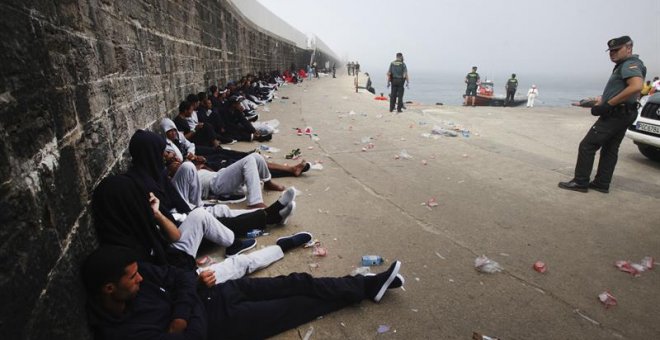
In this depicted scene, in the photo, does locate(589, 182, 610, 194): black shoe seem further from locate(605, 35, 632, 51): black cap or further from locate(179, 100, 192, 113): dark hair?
locate(179, 100, 192, 113): dark hair

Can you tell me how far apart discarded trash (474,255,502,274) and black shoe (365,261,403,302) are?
876 mm

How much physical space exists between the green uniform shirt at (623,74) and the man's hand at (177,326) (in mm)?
5275

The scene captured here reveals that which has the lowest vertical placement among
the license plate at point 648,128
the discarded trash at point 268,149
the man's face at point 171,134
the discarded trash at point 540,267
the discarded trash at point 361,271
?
the discarded trash at point 361,271

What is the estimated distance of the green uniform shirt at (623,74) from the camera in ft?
13.7

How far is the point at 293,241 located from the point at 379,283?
0.95 m

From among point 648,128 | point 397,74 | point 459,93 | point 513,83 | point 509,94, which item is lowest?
point 459,93

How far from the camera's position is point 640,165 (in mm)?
6254

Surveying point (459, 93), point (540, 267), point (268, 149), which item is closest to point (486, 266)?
point (540, 267)

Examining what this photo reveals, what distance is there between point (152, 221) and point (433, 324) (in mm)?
2019

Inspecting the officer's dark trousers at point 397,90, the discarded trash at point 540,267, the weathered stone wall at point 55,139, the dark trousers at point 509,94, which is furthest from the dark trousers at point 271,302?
the dark trousers at point 509,94

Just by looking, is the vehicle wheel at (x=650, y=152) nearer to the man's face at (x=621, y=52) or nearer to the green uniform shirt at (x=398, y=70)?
the man's face at (x=621, y=52)

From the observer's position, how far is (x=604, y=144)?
183 inches

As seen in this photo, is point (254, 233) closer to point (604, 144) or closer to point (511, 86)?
point (604, 144)

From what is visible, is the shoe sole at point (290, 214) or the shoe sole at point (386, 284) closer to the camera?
the shoe sole at point (386, 284)
